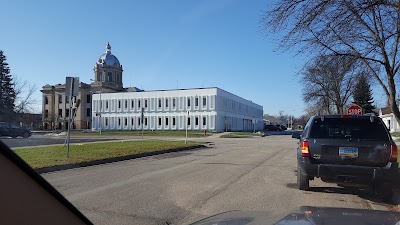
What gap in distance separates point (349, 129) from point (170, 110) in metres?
67.8

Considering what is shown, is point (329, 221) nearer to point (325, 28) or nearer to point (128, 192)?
point (128, 192)

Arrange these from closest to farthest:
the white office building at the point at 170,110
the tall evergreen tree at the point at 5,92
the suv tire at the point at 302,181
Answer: the tall evergreen tree at the point at 5,92
the suv tire at the point at 302,181
the white office building at the point at 170,110

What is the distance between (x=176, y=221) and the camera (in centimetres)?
601

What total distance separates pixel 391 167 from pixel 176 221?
4697mm

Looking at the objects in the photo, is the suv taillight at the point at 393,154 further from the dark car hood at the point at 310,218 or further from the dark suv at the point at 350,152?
the dark car hood at the point at 310,218

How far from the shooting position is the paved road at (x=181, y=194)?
655cm

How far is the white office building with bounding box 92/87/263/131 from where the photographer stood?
70.8 meters

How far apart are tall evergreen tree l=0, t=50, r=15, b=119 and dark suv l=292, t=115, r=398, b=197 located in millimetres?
7033

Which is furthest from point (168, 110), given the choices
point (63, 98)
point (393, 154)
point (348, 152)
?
point (63, 98)

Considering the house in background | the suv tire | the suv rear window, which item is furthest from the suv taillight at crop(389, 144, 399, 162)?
the house in background

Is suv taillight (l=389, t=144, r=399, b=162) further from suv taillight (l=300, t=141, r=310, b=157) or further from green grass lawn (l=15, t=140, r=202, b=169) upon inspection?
green grass lawn (l=15, t=140, r=202, b=169)

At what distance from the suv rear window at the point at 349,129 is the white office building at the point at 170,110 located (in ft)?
196

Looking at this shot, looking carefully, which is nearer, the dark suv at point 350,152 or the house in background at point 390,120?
the dark suv at point 350,152

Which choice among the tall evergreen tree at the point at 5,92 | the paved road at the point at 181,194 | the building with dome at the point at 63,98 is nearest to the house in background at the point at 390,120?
the building with dome at the point at 63,98
